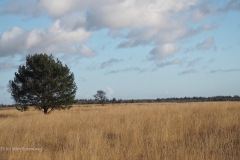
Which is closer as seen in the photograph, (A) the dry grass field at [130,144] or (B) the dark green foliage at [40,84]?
(A) the dry grass field at [130,144]

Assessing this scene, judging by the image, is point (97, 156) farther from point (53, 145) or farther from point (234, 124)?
point (234, 124)

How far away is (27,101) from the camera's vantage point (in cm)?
2484

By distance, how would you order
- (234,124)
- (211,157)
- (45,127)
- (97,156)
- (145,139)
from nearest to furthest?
(211,157), (97,156), (145,139), (234,124), (45,127)

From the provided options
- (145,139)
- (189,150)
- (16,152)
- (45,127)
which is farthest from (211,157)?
(45,127)

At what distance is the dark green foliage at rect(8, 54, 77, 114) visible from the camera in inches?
950

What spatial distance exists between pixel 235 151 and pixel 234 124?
3.20 metres

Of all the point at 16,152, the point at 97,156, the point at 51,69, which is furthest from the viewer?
the point at 51,69

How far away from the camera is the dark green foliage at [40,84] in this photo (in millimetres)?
24141

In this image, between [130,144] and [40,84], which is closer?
[130,144]

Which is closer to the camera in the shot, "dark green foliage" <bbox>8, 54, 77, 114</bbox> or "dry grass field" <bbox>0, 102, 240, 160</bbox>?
"dry grass field" <bbox>0, 102, 240, 160</bbox>

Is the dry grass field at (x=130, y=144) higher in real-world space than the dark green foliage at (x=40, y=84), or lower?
lower

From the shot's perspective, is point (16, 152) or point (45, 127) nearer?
point (16, 152)

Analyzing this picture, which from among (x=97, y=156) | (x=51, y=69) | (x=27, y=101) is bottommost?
(x=97, y=156)

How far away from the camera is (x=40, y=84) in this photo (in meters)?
23.6
